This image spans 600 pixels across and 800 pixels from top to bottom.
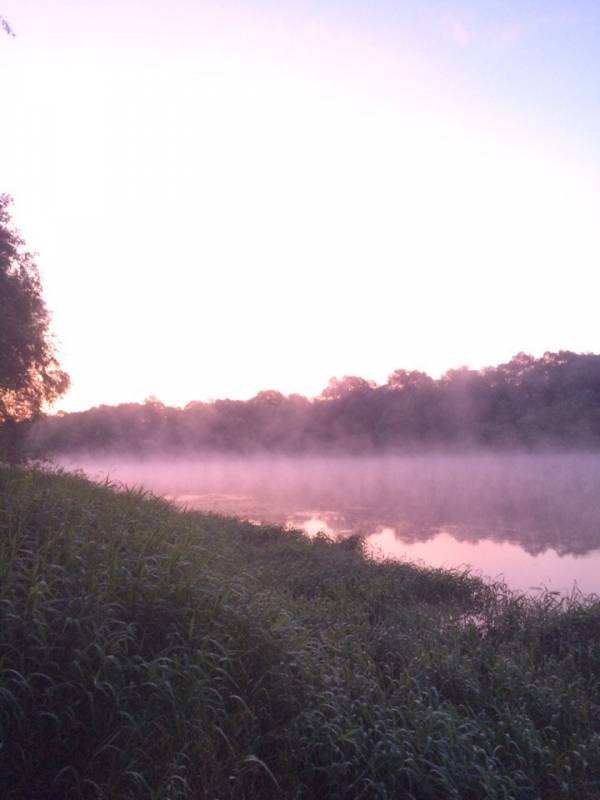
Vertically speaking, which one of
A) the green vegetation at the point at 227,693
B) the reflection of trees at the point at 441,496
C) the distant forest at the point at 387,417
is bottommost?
the reflection of trees at the point at 441,496

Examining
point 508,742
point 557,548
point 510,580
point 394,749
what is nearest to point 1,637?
point 394,749

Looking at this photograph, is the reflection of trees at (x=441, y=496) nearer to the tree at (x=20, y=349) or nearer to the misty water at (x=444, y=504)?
the misty water at (x=444, y=504)

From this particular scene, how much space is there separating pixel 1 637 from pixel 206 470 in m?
39.5

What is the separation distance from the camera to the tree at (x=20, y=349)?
9.70m

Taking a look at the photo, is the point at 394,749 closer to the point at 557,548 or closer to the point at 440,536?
the point at 557,548

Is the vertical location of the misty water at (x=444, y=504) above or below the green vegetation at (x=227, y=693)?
below

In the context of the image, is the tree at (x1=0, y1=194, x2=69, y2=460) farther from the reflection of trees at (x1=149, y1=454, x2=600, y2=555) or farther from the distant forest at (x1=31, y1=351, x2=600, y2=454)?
the distant forest at (x1=31, y1=351, x2=600, y2=454)

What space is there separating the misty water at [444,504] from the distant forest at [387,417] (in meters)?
1.90

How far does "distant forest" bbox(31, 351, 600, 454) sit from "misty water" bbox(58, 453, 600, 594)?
6.22ft

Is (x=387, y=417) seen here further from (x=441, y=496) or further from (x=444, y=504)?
(x=444, y=504)

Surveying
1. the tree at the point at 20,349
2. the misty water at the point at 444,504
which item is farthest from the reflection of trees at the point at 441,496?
the tree at the point at 20,349

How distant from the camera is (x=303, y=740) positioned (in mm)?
3514

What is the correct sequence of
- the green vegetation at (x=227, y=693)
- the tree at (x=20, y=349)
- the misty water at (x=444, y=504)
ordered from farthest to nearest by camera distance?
the misty water at (x=444, y=504) < the tree at (x=20, y=349) < the green vegetation at (x=227, y=693)

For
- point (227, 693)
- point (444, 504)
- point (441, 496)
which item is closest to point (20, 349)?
point (227, 693)
